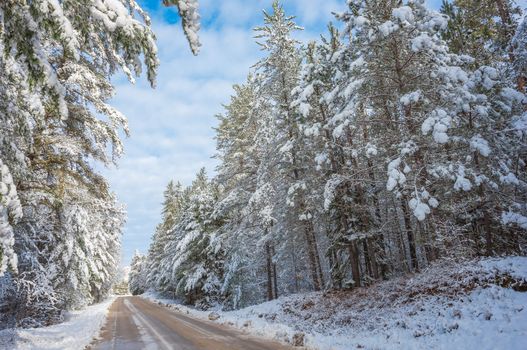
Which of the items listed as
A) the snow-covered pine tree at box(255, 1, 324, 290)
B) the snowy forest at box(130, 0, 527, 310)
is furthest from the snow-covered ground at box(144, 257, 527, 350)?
the snow-covered pine tree at box(255, 1, 324, 290)

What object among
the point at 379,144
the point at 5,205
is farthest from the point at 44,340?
the point at 379,144

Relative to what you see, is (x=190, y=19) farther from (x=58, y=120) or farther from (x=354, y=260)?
(x=354, y=260)

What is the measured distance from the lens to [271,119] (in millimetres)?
19719

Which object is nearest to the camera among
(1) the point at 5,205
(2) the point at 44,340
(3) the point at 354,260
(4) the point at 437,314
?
(1) the point at 5,205

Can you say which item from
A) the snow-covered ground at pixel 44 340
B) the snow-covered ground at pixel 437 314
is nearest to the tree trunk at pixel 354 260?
the snow-covered ground at pixel 437 314

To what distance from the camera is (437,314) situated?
952cm

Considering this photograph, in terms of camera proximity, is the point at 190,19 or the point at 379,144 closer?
the point at 190,19

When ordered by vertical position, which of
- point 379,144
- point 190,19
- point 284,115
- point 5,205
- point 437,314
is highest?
point 284,115

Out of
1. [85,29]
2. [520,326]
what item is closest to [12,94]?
[85,29]

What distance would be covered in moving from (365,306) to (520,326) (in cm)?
644

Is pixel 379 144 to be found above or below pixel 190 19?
above

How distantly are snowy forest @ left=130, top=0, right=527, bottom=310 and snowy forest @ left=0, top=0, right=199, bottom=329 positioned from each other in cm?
775

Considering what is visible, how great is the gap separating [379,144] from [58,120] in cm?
1111

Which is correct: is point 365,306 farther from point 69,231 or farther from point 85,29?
point 85,29
